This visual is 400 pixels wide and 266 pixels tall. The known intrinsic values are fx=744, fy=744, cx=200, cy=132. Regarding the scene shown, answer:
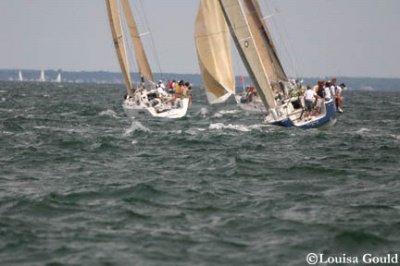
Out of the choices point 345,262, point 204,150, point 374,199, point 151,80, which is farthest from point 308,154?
point 151,80

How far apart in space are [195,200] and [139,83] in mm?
29250

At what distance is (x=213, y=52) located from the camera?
136ft

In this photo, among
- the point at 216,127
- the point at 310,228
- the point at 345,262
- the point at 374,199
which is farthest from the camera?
the point at 216,127

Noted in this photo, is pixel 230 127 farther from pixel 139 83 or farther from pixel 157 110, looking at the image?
pixel 139 83

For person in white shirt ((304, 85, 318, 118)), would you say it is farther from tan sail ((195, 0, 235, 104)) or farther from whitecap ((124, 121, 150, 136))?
tan sail ((195, 0, 235, 104))

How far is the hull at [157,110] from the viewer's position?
3847cm

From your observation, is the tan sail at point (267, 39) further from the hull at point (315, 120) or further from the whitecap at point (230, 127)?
the hull at point (315, 120)

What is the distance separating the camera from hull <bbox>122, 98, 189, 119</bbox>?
3847cm

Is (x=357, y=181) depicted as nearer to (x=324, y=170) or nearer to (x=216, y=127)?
(x=324, y=170)

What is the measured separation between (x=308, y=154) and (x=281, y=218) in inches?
376

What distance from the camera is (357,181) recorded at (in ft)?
56.5
